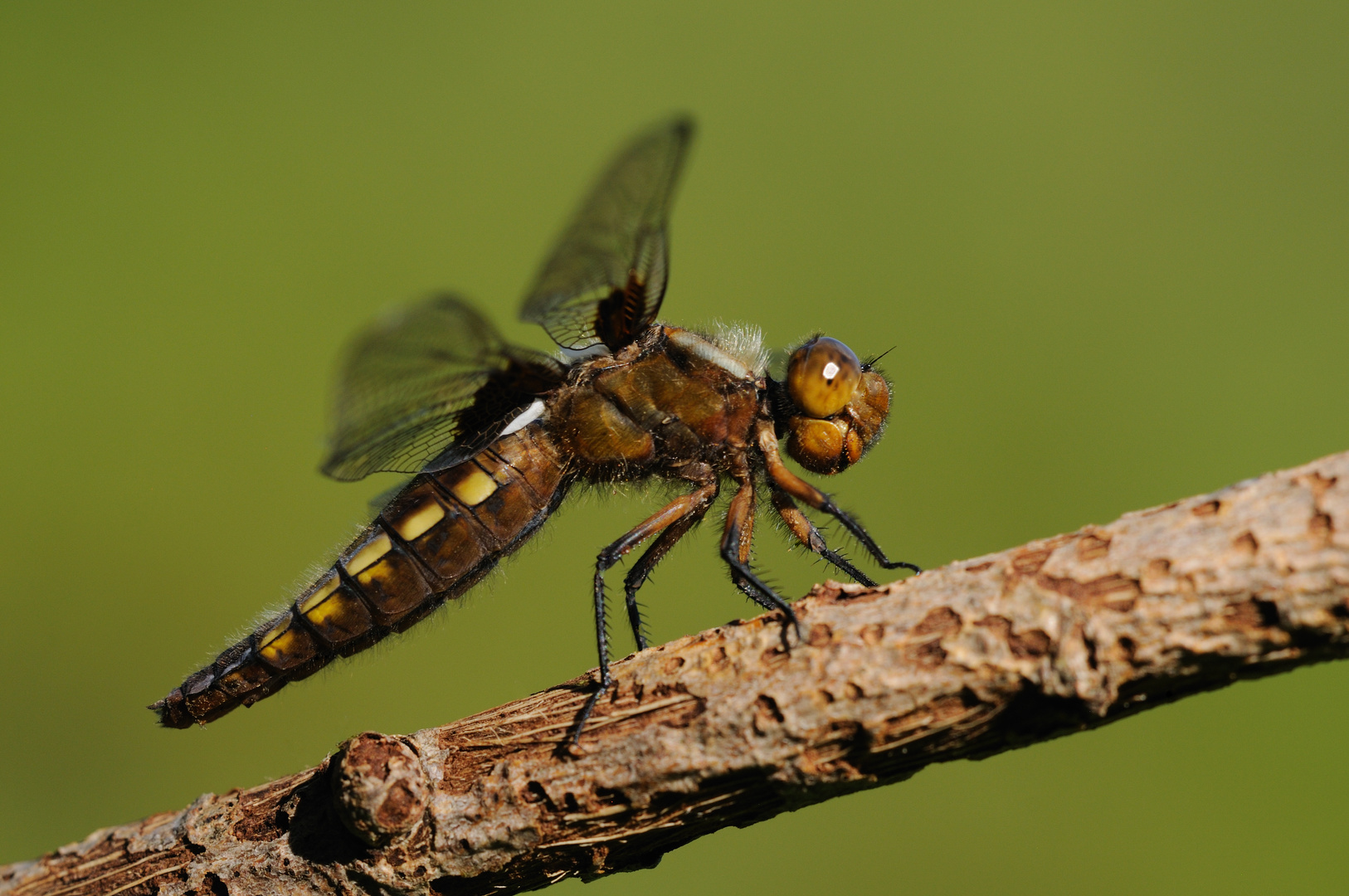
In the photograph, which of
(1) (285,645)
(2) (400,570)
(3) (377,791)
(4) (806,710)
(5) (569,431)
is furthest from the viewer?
(5) (569,431)

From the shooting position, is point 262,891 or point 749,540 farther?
point 749,540

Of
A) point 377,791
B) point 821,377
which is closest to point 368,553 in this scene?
point 377,791

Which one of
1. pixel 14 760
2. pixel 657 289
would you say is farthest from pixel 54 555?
pixel 657 289

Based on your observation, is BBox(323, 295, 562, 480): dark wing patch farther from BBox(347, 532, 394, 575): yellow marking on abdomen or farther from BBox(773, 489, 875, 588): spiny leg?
BBox(773, 489, 875, 588): spiny leg

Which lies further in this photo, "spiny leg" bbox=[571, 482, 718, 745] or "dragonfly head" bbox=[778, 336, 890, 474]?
"dragonfly head" bbox=[778, 336, 890, 474]

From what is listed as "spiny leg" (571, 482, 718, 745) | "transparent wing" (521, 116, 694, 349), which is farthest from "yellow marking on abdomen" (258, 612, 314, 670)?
"transparent wing" (521, 116, 694, 349)

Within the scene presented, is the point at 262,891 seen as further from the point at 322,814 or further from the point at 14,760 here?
the point at 14,760

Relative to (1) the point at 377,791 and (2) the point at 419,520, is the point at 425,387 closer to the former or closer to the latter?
(2) the point at 419,520
